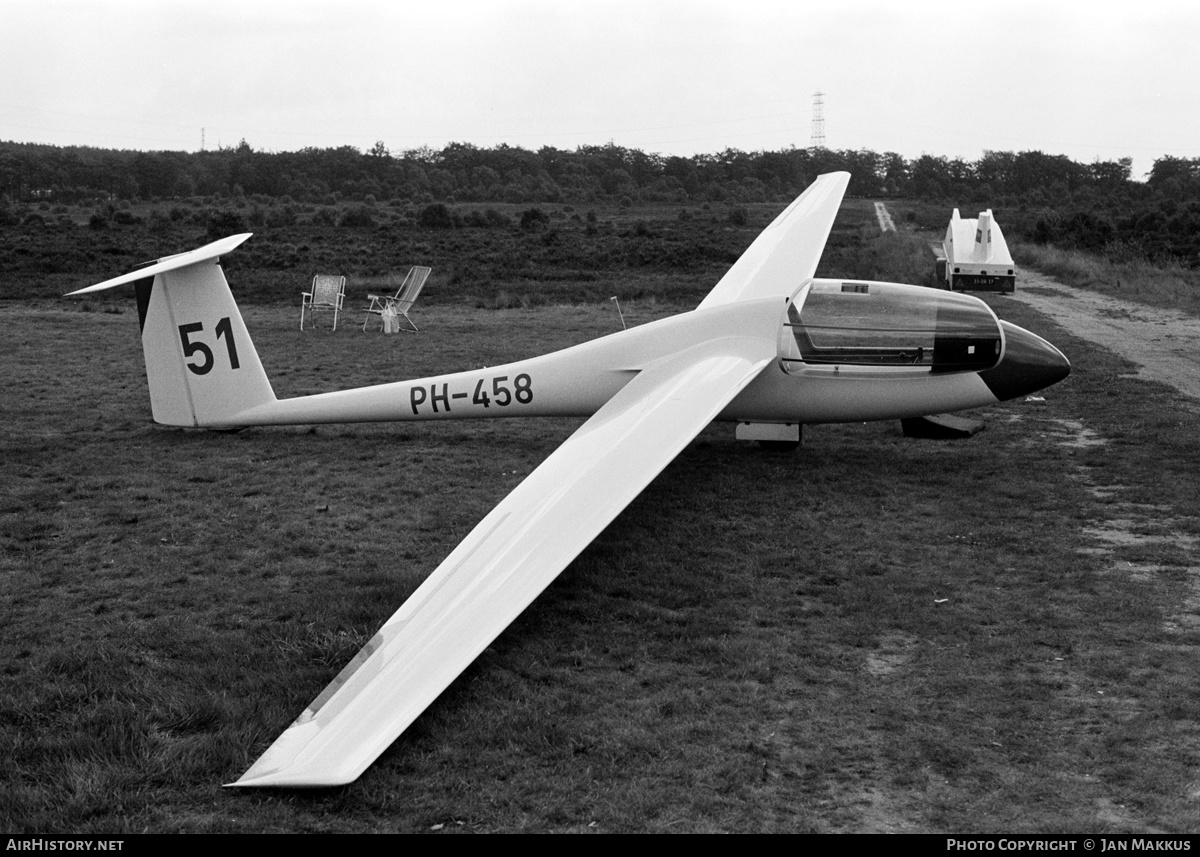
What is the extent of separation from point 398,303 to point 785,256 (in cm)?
1023

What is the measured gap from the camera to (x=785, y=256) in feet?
46.5

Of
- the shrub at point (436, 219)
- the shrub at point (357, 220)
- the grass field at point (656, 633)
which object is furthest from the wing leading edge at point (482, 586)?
the shrub at point (357, 220)

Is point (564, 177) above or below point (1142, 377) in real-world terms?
above

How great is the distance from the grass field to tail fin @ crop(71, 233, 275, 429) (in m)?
0.45

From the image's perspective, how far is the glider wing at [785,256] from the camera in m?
13.0

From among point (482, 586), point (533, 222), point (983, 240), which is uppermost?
point (533, 222)

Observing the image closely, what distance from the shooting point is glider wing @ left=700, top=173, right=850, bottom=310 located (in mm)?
12953

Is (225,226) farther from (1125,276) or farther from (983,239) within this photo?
(1125,276)

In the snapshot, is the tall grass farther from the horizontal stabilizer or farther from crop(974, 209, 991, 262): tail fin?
the horizontal stabilizer

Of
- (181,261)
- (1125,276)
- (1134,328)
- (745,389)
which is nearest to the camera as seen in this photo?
(745,389)

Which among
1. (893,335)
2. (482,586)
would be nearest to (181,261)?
(482,586)

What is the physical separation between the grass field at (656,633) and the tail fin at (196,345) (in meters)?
0.45

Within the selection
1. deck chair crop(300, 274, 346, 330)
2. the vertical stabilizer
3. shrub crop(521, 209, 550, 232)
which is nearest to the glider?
deck chair crop(300, 274, 346, 330)
